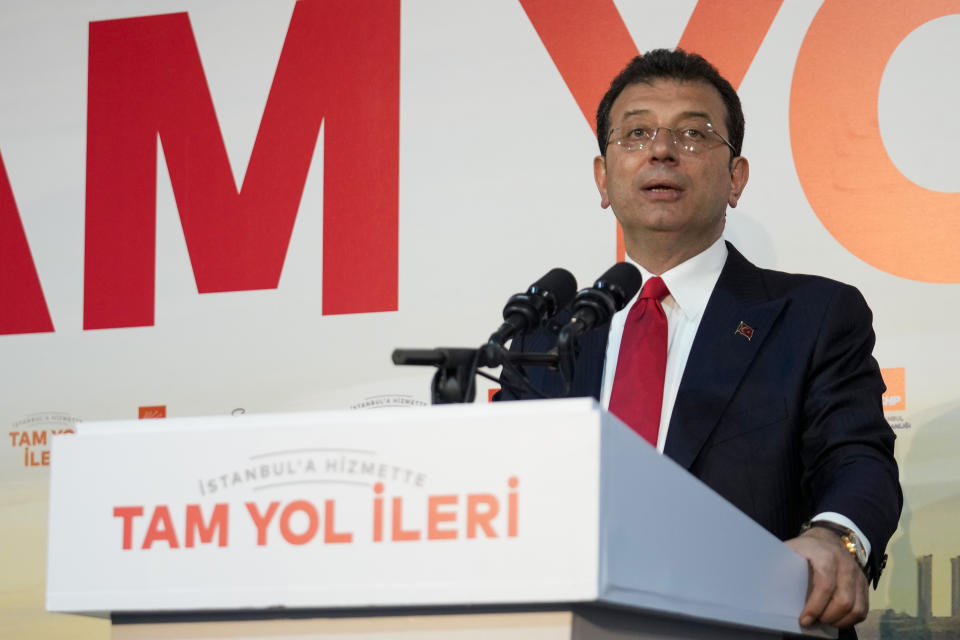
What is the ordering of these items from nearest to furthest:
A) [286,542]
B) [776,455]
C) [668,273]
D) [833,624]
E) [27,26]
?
[286,542] → [833,624] → [776,455] → [668,273] → [27,26]

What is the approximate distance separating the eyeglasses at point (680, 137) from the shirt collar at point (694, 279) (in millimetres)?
210

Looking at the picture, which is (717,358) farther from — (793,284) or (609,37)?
(609,37)

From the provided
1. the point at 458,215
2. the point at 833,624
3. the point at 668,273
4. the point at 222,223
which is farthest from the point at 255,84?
the point at 833,624

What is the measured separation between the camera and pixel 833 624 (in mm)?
1775

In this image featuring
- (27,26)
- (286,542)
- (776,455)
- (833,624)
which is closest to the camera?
(286,542)

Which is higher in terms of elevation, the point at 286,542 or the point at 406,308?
the point at 406,308

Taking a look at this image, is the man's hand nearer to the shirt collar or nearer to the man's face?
the shirt collar

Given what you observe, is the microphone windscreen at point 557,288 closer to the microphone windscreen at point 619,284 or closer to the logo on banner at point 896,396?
the microphone windscreen at point 619,284

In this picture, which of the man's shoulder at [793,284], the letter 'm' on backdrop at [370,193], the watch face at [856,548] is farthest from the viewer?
the letter 'm' on backdrop at [370,193]

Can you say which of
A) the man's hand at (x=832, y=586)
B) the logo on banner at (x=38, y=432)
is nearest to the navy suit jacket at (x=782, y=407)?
the man's hand at (x=832, y=586)

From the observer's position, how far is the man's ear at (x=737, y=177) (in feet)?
9.03

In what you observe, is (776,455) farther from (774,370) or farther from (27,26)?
(27,26)

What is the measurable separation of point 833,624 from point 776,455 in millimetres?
500

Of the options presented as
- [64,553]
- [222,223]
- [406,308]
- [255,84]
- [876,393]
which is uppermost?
[255,84]
